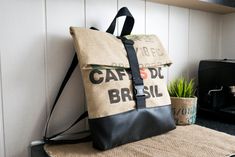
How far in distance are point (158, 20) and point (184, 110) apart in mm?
361

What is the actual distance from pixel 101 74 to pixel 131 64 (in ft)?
0.33

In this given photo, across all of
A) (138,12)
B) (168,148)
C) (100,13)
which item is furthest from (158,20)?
(168,148)

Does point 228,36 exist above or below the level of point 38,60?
above

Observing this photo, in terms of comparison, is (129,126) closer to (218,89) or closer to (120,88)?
(120,88)

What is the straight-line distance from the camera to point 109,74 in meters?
0.60

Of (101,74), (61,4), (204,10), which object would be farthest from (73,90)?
(204,10)

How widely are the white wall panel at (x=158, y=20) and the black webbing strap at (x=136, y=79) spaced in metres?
0.24

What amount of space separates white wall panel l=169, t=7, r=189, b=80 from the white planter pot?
19 cm

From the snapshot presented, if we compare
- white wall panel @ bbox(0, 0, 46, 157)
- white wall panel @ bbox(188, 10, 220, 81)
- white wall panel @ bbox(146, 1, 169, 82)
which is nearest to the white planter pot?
white wall panel @ bbox(146, 1, 169, 82)

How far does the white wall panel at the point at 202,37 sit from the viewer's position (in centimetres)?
101

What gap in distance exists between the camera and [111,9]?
76cm

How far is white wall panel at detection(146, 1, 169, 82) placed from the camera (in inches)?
33.7

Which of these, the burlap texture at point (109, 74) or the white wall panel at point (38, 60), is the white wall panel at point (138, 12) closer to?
the white wall panel at point (38, 60)

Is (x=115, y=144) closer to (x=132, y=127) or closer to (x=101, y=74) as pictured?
(x=132, y=127)
